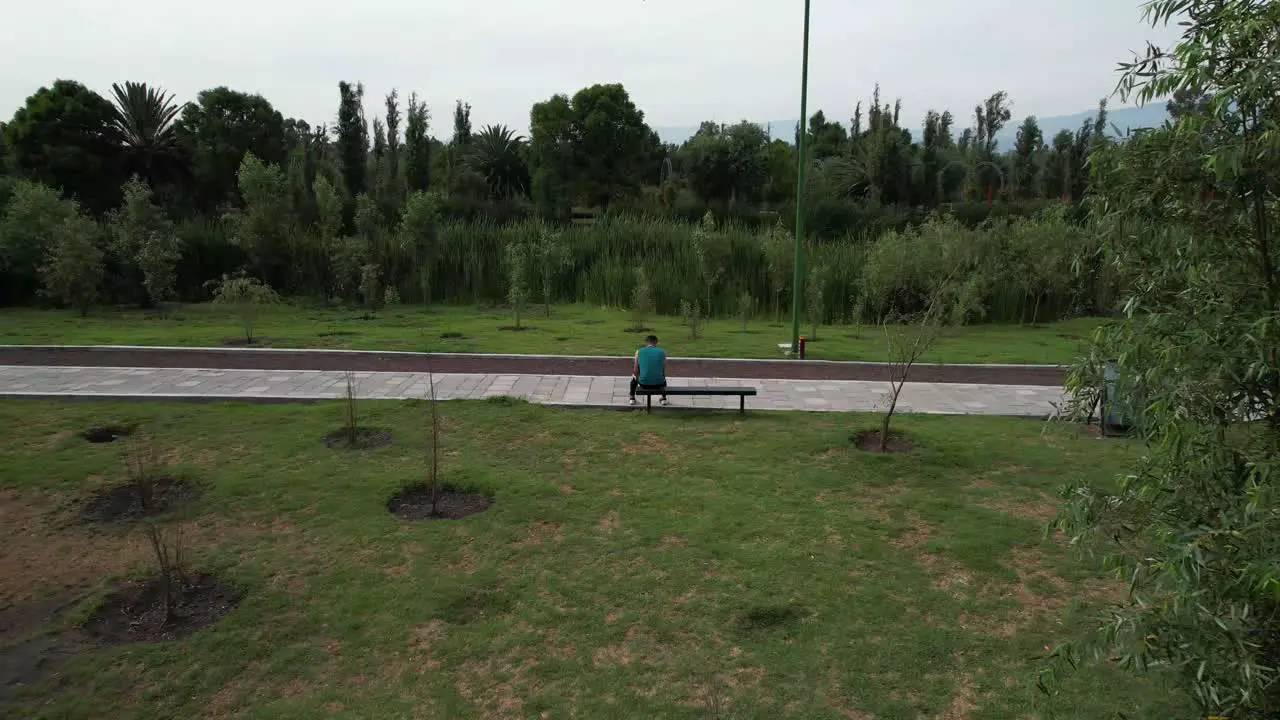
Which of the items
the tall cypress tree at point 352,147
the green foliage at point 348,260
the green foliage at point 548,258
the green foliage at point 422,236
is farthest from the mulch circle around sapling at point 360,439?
the tall cypress tree at point 352,147

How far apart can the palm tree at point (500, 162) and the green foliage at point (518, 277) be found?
23.4m

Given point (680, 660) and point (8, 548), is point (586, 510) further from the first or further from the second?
point (8, 548)

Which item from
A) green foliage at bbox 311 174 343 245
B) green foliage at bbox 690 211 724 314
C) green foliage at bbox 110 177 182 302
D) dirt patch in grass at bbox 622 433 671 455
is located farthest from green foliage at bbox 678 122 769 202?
dirt patch in grass at bbox 622 433 671 455

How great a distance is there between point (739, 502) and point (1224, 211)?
5.61 metres

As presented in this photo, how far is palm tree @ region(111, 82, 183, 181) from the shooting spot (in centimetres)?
3569

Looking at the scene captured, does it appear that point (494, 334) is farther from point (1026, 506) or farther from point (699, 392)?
point (1026, 506)

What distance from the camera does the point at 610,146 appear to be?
140ft

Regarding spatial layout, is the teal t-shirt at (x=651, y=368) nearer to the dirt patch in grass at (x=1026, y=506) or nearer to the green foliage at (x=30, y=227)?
the dirt patch in grass at (x=1026, y=506)

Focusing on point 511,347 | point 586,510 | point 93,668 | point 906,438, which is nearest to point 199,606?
point 93,668

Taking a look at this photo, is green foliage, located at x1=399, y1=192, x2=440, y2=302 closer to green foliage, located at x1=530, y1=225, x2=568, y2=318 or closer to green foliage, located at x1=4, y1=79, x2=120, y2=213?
green foliage, located at x1=530, y1=225, x2=568, y2=318

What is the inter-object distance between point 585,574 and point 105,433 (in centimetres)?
725

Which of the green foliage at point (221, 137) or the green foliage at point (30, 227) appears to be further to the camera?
the green foliage at point (221, 137)

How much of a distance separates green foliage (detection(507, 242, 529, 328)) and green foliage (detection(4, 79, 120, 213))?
69.1 ft

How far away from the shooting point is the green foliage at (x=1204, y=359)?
9.92 ft
